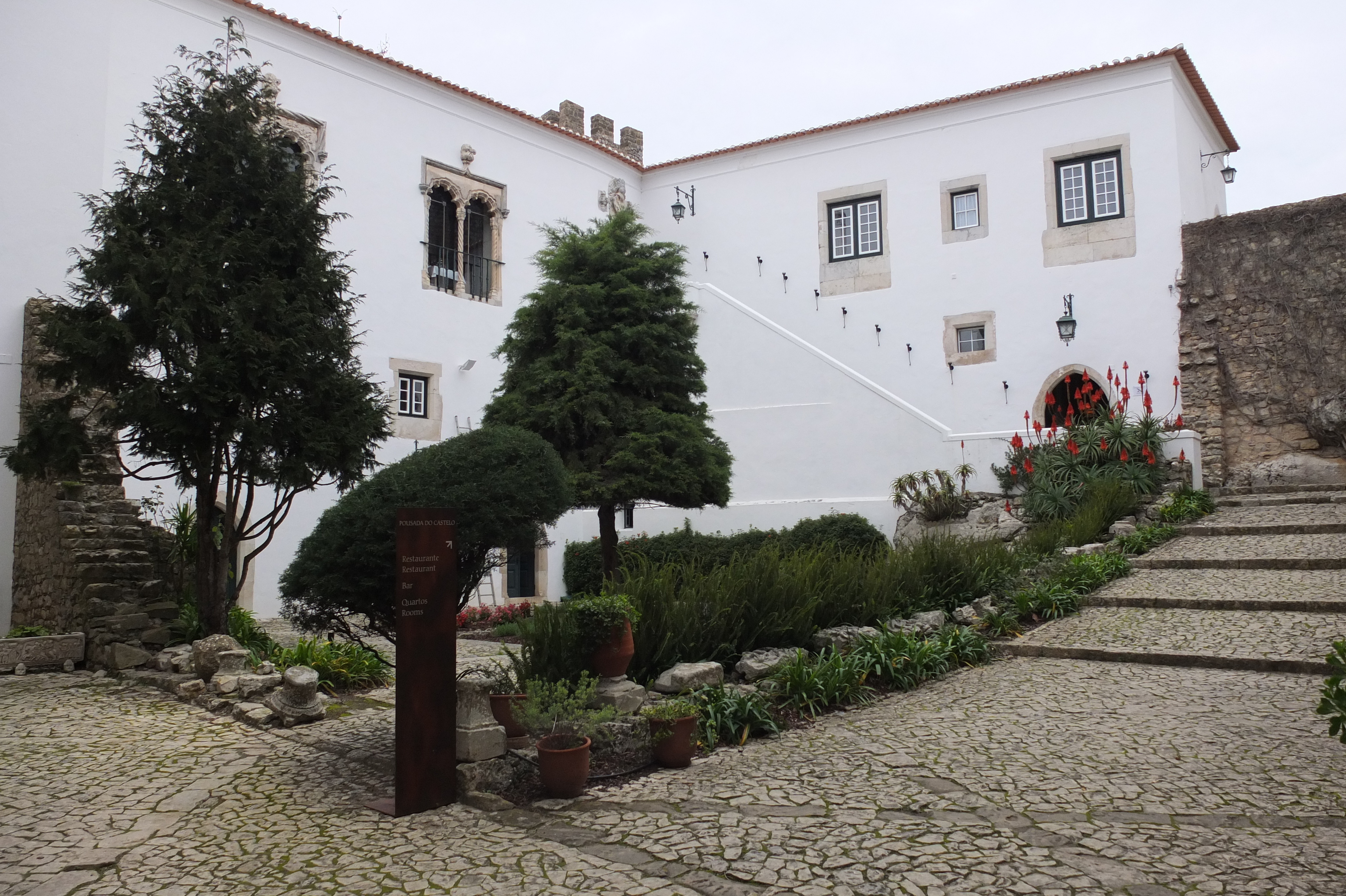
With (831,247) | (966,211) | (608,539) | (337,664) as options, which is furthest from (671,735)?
(831,247)

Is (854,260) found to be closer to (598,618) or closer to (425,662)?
(598,618)

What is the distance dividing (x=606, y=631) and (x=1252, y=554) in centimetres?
804

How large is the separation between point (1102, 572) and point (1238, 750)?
5149 millimetres

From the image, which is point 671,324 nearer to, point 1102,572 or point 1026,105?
point 1102,572

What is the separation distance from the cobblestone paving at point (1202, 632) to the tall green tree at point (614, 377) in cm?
361

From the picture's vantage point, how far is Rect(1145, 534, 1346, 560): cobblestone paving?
9.79m

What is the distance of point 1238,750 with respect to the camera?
4.88 metres

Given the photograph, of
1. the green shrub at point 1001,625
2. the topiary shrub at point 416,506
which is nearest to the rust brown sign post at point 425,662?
the topiary shrub at point 416,506

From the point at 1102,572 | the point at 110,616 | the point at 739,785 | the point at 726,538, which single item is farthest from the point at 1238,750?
the point at 726,538

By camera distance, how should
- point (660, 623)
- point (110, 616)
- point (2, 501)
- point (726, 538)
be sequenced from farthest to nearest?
point (726, 538)
point (2, 501)
point (110, 616)
point (660, 623)

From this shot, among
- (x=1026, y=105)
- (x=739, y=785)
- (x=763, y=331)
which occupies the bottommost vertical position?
(x=739, y=785)

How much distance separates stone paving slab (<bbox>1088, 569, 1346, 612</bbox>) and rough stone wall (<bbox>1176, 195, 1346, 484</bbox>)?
5.84 meters

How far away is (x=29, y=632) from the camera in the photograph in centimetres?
921

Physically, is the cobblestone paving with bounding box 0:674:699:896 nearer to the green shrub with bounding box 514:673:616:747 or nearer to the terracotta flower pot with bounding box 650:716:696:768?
the green shrub with bounding box 514:673:616:747
